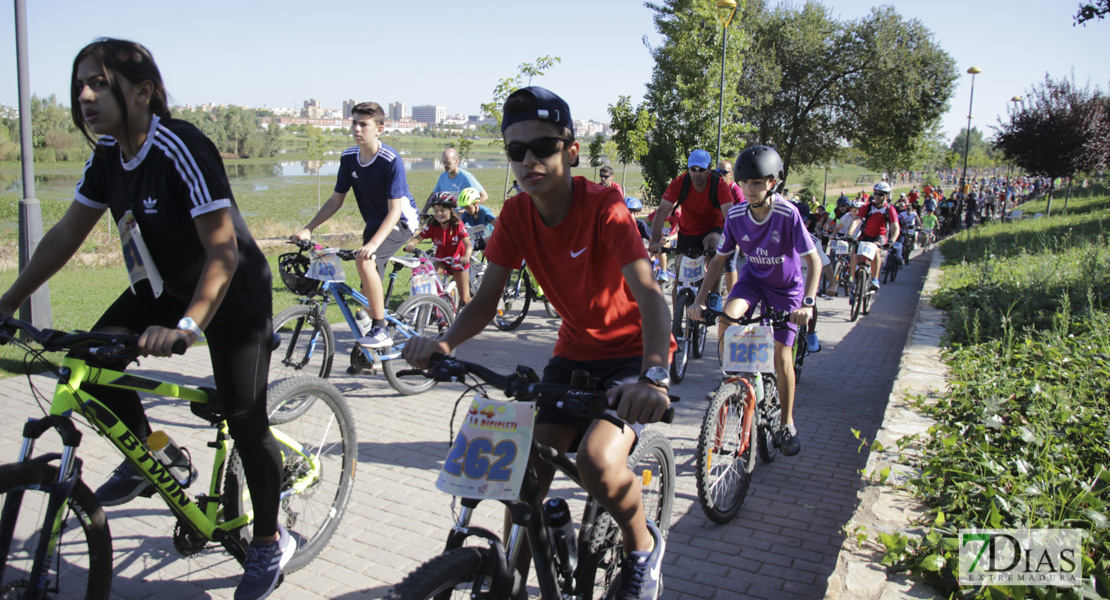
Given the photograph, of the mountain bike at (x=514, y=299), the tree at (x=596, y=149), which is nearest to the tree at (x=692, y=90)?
the tree at (x=596, y=149)

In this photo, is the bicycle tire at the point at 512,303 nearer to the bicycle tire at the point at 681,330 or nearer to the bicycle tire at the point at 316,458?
the bicycle tire at the point at 681,330

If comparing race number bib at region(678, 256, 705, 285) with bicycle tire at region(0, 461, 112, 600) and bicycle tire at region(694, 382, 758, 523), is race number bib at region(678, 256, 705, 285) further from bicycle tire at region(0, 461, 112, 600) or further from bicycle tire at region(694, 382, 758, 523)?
bicycle tire at region(0, 461, 112, 600)

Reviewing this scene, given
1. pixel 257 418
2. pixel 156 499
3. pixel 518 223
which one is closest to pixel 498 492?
pixel 518 223

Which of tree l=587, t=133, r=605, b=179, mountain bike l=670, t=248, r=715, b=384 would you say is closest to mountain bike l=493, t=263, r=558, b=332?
mountain bike l=670, t=248, r=715, b=384

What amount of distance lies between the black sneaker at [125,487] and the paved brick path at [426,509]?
620 mm

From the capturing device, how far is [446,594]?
6.75 ft

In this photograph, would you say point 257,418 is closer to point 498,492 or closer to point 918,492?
point 498,492

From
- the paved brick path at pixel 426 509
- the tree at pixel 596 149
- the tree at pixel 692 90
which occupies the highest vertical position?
the tree at pixel 692 90

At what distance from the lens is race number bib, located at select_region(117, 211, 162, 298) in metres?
2.88

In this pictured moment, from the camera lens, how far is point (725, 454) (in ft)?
14.9

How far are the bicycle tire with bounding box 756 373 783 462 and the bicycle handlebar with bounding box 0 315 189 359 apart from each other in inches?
146

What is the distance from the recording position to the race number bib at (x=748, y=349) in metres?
4.65

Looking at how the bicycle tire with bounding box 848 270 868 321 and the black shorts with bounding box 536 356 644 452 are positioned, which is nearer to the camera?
the black shorts with bounding box 536 356 644 452

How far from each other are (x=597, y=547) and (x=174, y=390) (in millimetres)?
1687
